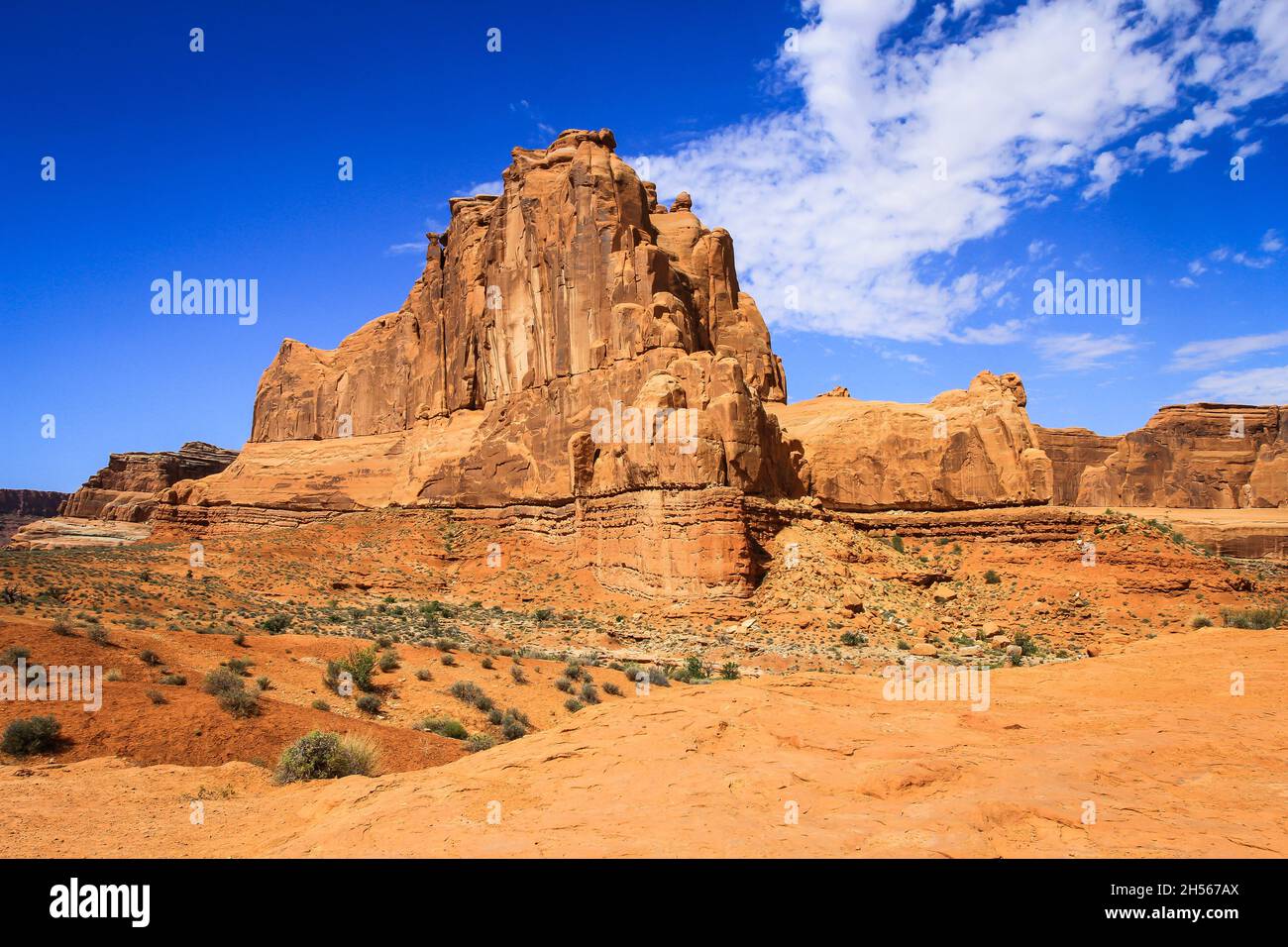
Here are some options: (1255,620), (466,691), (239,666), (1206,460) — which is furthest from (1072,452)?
(239,666)

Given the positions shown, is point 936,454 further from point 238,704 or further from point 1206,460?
point 1206,460

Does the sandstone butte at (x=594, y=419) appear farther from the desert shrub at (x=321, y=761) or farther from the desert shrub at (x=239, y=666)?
the desert shrub at (x=321, y=761)

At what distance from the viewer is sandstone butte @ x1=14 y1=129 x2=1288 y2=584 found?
120 ft

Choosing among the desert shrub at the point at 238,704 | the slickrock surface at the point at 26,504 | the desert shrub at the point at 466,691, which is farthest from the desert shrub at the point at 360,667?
the slickrock surface at the point at 26,504

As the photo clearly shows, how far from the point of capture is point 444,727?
53.4 ft

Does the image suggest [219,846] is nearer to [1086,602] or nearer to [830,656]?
[830,656]

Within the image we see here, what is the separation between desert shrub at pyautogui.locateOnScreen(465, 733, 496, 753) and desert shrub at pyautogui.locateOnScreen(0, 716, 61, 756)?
21.6 feet

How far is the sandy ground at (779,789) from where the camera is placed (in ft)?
20.2

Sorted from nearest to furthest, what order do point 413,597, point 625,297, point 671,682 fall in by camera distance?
point 671,682
point 413,597
point 625,297

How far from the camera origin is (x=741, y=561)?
33875mm

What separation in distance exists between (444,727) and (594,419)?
31749mm

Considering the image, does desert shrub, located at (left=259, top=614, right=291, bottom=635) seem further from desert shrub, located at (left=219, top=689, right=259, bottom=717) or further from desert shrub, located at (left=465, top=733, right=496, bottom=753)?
desert shrub, located at (left=465, top=733, right=496, bottom=753)
